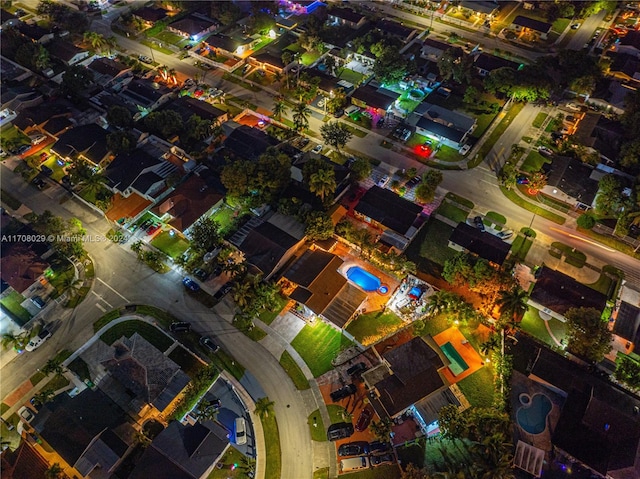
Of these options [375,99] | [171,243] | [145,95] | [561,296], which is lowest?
[171,243]

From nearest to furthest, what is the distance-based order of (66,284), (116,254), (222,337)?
(222,337) < (66,284) < (116,254)

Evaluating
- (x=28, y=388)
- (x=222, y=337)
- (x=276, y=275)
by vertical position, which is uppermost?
(x=276, y=275)

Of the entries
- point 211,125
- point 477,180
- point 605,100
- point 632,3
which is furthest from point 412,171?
point 632,3

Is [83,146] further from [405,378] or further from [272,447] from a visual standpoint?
[405,378]

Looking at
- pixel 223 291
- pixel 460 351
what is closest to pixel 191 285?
pixel 223 291

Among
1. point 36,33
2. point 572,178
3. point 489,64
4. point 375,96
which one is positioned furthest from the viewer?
point 36,33

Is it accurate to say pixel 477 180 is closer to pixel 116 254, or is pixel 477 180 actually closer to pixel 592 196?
pixel 592 196

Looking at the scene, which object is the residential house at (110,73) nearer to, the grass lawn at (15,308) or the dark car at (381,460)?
the grass lawn at (15,308)
